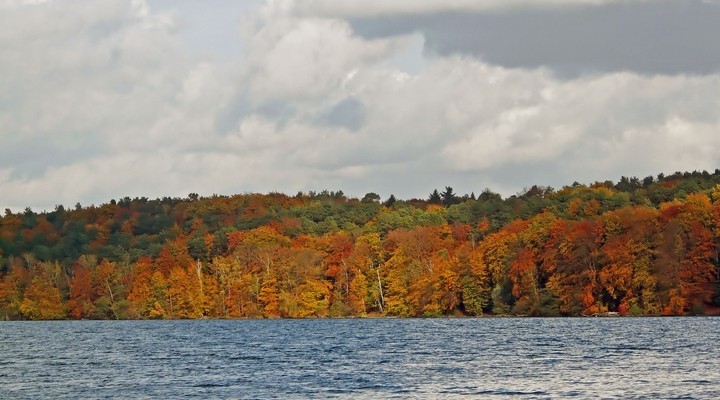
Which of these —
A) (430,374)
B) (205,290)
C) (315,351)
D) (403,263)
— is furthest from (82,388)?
(205,290)

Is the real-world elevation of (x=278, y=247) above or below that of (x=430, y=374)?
above

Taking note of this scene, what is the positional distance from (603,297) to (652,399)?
98723mm

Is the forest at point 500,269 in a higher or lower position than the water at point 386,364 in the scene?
higher

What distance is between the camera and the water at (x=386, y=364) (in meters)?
55.3

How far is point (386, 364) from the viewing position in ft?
233

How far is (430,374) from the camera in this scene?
6309cm

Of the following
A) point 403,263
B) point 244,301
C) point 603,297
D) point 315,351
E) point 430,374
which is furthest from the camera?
point 244,301

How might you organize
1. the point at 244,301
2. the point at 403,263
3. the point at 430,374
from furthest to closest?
the point at 244,301
the point at 403,263
the point at 430,374

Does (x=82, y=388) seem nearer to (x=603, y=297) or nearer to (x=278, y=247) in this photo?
(x=603, y=297)

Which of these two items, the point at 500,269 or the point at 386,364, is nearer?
the point at 386,364

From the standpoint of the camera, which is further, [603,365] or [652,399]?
[603,365]

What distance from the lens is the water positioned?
182 feet

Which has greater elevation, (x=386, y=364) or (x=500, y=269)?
(x=500, y=269)

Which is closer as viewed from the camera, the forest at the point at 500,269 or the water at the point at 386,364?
the water at the point at 386,364
